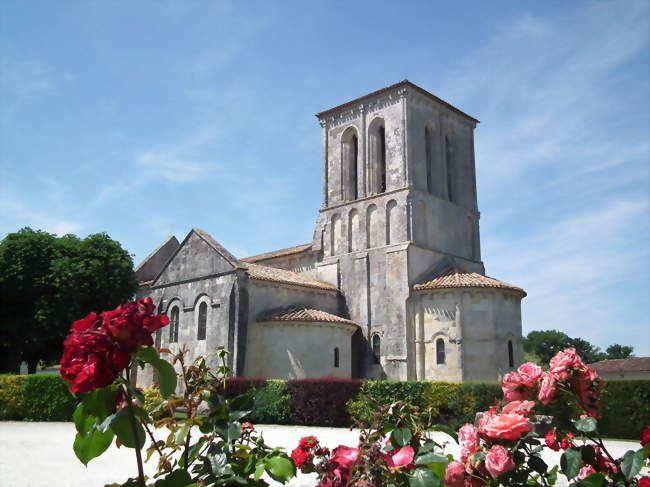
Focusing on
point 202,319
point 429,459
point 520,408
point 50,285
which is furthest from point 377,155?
point 429,459

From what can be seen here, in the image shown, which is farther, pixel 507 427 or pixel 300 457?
pixel 300 457

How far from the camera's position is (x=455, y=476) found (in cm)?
289

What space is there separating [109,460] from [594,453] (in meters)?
11.5

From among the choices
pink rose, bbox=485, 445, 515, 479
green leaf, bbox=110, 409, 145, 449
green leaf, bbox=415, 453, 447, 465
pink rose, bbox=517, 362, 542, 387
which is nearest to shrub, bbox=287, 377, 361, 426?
pink rose, bbox=517, 362, 542, 387

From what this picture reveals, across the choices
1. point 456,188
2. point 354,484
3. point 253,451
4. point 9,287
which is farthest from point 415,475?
point 9,287

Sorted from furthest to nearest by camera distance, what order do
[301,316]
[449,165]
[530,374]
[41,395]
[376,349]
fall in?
[449,165] < [376,349] < [301,316] < [41,395] < [530,374]

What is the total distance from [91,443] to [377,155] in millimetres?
30330

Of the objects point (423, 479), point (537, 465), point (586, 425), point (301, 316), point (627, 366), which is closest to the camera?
point (423, 479)

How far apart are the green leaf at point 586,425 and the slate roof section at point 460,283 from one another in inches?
929

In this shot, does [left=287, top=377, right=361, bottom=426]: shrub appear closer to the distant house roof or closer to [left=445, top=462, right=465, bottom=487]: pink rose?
[left=445, top=462, right=465, bottom=487]: pink rose

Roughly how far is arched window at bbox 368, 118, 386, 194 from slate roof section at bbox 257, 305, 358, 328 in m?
8.20

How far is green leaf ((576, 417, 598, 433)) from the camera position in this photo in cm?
319

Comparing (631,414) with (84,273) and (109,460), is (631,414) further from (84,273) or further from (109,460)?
(84,273)

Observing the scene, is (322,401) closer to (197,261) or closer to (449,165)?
(197,261)
